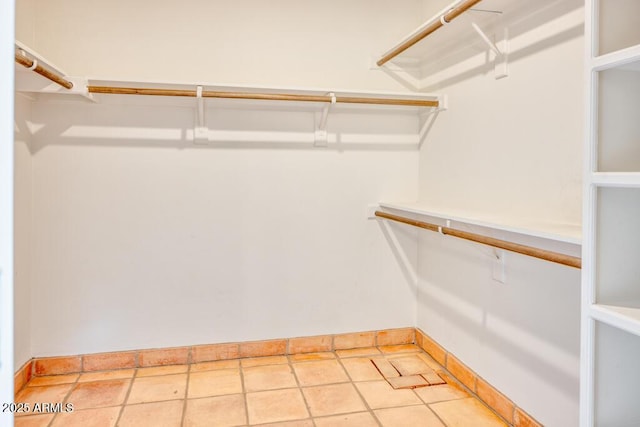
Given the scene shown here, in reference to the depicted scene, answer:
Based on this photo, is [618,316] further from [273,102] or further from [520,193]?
[273,102]

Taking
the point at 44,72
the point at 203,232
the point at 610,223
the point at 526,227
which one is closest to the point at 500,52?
the point at 526,227

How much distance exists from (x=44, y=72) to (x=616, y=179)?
2004 millimetres

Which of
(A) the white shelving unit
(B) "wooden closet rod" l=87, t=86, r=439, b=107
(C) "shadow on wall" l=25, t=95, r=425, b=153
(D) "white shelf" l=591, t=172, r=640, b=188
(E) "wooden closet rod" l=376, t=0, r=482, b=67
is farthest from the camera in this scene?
(C) "shadow on wall" l=25, t=95, r=425, b=153

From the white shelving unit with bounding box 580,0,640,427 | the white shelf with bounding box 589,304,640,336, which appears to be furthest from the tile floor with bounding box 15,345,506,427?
the white shelf with bounding box 589,304,640,336

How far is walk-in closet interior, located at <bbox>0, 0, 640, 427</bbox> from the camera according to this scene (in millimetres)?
1791

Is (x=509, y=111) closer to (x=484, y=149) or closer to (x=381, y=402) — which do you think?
(x=484, y=149)

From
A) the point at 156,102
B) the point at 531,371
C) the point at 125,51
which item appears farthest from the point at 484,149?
the point at 125,51

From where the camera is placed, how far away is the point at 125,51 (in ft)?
7.66

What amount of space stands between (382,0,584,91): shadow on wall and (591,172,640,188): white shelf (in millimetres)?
770

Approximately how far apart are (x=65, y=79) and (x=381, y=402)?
2.03m

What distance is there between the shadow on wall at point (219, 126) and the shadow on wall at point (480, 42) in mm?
240

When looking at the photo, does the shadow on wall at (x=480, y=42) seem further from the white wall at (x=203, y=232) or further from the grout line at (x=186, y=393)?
the grout line at (x=186, y=393)

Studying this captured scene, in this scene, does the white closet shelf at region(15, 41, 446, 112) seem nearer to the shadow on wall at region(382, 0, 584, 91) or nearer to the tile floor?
the shadow on wall at region(382, 0, 584, 91)

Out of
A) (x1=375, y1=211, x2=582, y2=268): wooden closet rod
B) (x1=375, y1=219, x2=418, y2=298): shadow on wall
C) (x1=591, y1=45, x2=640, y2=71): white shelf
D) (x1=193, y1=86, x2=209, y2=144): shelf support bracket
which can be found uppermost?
(x1=193, y1=86, x2=209, y2=144): shelf support bracket
